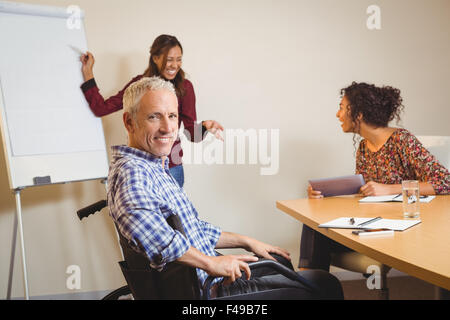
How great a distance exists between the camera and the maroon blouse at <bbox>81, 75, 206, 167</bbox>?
2441 millimetres

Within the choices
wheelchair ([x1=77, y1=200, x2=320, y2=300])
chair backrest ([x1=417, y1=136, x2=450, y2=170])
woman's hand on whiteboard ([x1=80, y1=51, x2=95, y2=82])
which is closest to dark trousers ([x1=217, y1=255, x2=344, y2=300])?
wheelchair ([x1=77, y1=200, x2=320, y2=300])

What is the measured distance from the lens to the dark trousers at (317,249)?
1912 millimetres

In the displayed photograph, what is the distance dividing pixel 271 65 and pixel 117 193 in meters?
2.06

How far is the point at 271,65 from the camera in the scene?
115 inches

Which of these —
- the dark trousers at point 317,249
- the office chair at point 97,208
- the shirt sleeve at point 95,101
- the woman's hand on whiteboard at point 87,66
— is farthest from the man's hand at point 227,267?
the woman's hand on whiteboard at point 87,66

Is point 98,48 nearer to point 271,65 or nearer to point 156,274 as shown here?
point 271,65

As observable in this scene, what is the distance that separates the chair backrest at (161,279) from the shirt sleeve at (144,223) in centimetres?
2

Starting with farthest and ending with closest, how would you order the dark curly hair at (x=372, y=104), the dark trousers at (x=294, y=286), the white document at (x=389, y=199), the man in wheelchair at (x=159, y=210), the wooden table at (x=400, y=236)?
1. the dark curly hair at (x=372, y=104)
2. the white document at (x=389, y=199)
3. the dark trousers at (x=294, y=286)
4. the man in wheelchair at (x=159, y=210)
5. the wooden table at (x=400, y=236)

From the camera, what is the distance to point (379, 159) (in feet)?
6.96

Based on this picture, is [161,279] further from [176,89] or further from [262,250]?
[176,89]

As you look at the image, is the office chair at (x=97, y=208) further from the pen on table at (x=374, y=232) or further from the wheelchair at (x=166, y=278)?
the pen on table at (x=374, y=232)

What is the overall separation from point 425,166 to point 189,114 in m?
1.34

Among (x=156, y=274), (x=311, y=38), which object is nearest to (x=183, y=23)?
(x=311, y=38)

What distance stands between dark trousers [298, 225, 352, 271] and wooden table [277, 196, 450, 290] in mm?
158
